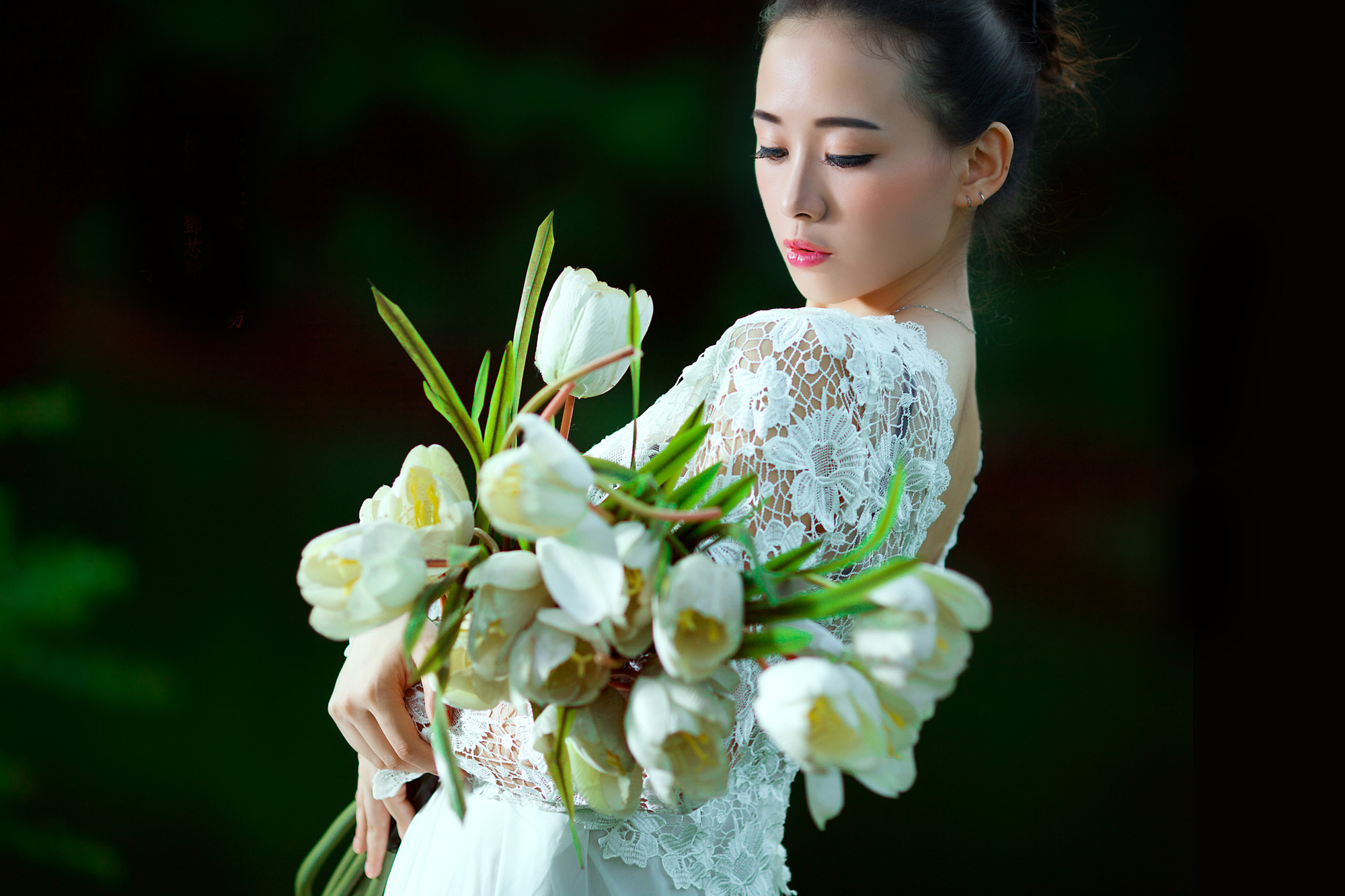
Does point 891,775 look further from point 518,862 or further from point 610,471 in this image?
point 518,862

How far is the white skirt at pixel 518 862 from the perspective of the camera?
25.5 inches

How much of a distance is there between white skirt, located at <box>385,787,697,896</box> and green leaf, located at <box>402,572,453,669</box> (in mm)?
293

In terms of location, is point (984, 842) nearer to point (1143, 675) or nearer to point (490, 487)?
point (1143, 675)

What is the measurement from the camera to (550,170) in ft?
5.27

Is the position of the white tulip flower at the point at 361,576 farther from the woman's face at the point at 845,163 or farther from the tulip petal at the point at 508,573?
the woman's face at the point at 845,163

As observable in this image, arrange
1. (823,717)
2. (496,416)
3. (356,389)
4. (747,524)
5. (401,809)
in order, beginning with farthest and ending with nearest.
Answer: (356,389) → (401,809) → (747,524) → (496,416) → (823,717)

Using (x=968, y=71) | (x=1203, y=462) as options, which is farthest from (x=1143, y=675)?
(x=968, y=71)

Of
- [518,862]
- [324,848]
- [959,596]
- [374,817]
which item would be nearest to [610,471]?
[959,596]

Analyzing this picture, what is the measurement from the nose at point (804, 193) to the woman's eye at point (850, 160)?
20 millimetres

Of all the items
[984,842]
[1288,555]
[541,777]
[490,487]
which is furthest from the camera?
[984,842]

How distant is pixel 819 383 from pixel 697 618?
30 cm

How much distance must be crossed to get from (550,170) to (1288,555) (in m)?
1.24

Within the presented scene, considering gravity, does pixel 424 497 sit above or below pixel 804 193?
below

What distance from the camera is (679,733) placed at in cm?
39
